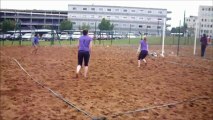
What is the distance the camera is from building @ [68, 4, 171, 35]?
9525 centimetres

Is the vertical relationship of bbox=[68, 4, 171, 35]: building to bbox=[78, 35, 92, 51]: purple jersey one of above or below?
above

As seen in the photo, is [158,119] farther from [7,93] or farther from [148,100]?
[7,93]

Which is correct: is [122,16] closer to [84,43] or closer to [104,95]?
[84,43]

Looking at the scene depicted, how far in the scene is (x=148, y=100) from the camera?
7.36 meters

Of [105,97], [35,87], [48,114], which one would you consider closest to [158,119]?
[105,97]

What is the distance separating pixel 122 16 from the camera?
325ft

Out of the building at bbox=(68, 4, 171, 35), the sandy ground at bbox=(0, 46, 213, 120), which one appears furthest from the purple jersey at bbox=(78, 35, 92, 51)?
the building at bbox=(68, 4, 171, 35)

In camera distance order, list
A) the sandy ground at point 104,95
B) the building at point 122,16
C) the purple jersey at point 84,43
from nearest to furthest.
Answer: the sandy ground at point 104,95 → the purple jersey at point 84,43 → the building at point 122,16

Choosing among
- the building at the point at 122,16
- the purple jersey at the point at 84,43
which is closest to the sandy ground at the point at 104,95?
the purple jersey at the point at 84,43

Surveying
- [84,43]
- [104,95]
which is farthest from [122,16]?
[104,95]

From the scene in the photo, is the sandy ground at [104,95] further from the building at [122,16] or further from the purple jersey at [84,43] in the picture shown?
the building at [122,16]

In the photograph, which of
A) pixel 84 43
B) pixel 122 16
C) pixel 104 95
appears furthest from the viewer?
pixel 122 16

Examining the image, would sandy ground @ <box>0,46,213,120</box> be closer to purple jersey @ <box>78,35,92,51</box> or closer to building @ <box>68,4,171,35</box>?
A: purple jersey @ <box>78,35,92,51</box>

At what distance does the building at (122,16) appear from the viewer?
95.2m
